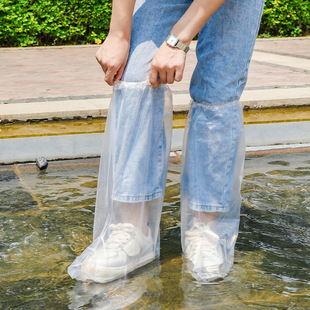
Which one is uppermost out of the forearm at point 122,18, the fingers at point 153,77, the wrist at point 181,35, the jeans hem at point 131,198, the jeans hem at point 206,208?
the forearm at point 122,18

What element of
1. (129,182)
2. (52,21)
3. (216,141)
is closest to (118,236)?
(129,182)

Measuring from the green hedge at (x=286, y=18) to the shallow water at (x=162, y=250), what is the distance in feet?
19.7

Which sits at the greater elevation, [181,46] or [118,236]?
[181,46]

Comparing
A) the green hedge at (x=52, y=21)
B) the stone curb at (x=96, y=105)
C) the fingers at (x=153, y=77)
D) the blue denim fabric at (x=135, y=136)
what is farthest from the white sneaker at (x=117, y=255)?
the green hedge at (x=52, y=21)

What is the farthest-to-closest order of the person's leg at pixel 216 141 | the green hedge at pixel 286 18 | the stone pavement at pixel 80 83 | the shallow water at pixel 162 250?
the green hedge at pixel 286 18 < the stone pavement at pixel 80 83 < the person's leg at pixel 216 141 < the shallow water at pixel 162 250

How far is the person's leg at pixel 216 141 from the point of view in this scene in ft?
5.63

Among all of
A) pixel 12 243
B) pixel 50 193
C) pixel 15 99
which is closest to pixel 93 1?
pixel 15 99

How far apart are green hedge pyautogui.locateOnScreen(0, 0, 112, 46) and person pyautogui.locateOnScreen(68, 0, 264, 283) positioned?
18.7 ft

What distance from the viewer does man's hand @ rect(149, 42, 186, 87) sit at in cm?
163

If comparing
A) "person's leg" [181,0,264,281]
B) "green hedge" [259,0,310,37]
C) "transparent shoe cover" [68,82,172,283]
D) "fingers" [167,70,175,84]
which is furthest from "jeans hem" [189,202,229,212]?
"green hedge" [259,0,310,37]

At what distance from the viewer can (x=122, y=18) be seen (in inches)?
64.4

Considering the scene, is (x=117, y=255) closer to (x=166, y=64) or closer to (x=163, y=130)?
(x=163, y=130)

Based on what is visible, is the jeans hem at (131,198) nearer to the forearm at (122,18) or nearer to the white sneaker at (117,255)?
the white sneaker at (117,255)

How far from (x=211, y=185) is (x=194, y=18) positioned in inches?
20.4
